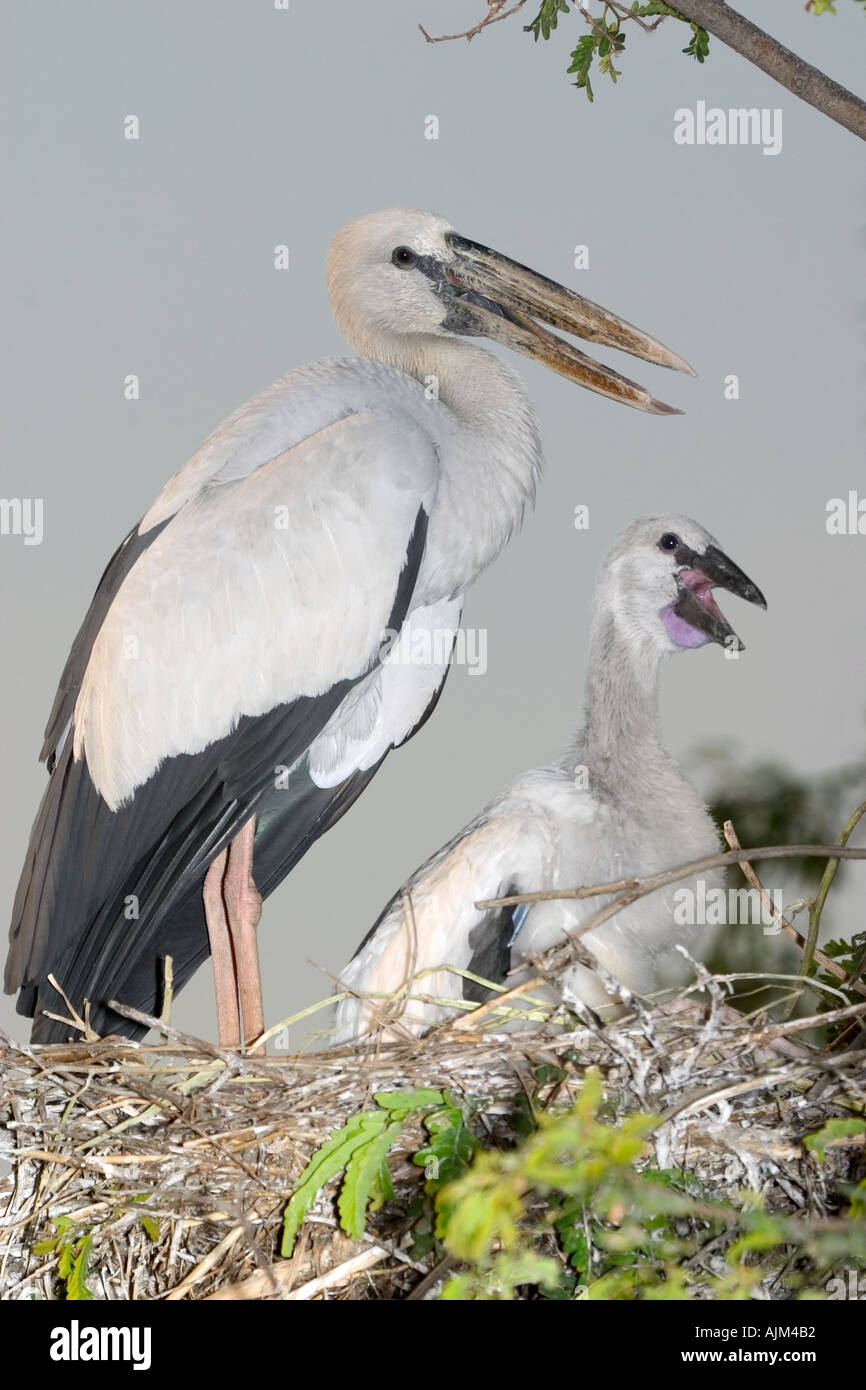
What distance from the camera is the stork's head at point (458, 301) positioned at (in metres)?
2.65

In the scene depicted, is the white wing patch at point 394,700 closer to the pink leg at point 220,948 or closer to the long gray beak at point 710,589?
the pink leg at point 220,948

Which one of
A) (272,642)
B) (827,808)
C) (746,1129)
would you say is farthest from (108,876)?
(827,808)

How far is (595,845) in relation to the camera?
2.42m

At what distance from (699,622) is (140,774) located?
3.21ft

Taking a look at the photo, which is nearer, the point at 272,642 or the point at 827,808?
the point at 272,642

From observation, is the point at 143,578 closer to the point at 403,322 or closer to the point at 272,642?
the point at 272,642

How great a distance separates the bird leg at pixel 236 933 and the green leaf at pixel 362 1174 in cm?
106

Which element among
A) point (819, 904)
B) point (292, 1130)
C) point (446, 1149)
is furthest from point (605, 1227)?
point (819, 904)

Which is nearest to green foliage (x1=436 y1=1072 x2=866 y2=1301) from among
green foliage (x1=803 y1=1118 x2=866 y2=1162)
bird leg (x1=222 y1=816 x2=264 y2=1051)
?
green foliage (x1=803 y1=1118 x2=866 y2=1162)

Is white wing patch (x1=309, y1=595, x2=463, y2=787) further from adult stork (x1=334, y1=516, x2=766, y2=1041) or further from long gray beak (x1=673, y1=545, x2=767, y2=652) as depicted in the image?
long gray beak (x1=673, y1=545, x2=767, y2=652)

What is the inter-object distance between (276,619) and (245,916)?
62cm

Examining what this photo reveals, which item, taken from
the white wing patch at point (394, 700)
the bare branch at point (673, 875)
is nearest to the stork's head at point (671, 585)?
the white wing patch at point (394, 700)

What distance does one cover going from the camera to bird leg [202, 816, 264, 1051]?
2.68m

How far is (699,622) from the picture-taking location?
2.53 metres
